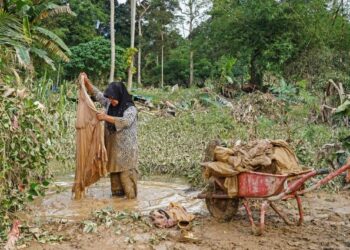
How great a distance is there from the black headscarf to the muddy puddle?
1122mm

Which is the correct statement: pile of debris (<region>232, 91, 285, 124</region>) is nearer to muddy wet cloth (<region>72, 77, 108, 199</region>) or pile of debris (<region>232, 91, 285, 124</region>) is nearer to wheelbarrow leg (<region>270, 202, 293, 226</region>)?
muddy wet cloth (<region>72, 77, 108, 199</region>)

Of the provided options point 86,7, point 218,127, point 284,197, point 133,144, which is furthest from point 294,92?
point 86,7

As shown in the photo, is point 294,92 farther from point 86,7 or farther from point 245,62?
point 86,7

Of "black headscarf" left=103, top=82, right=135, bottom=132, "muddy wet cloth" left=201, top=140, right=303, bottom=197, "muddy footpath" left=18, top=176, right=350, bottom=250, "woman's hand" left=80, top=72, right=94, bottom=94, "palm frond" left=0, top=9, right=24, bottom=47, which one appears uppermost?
"palm frond" left=0, top=9, right=24, bottom=47

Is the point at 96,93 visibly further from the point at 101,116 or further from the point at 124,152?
the point at 124,152

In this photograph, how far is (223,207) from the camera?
607cm

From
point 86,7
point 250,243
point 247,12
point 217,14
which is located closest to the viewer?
point 250,243

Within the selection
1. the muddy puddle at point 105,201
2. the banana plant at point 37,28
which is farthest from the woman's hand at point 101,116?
the banana plant at point 37,28

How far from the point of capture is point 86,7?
33.7m

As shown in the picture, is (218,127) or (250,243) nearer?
(250,243)

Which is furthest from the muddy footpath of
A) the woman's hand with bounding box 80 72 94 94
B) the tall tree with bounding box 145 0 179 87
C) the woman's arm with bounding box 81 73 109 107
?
the tall tree with bounding box 145 0 179 87

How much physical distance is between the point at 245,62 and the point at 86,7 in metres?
15.2

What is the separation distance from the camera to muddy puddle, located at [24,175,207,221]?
638 centimetres

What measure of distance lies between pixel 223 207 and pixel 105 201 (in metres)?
1.89
